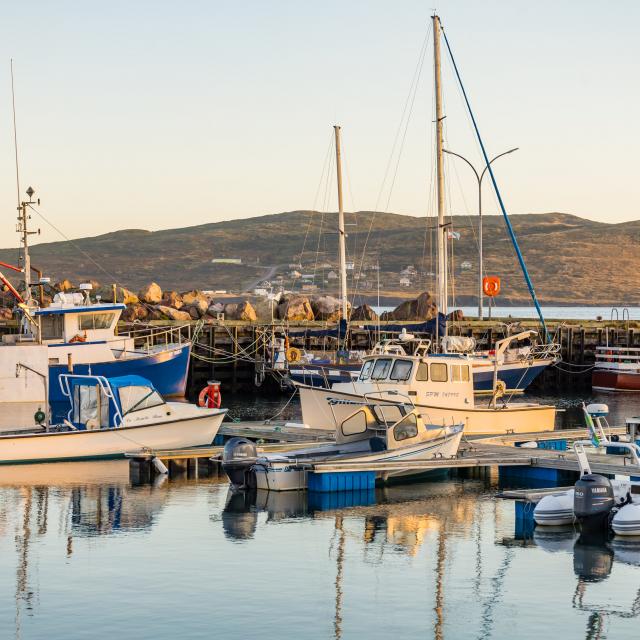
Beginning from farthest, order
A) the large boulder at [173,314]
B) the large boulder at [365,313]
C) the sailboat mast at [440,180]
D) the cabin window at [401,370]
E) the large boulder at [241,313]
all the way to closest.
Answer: the large boulder at [365,313] < the large boulder at [241,313] < the large boulder at [173,314] < the sailboat mast at [440,180] < the cabin window at [401,370]

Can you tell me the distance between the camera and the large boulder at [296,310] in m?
73.2

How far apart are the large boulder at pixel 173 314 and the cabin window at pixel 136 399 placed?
3832 centimetres

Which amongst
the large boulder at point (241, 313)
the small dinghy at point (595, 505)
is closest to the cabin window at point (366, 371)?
the small dinghy at point (595, 505)

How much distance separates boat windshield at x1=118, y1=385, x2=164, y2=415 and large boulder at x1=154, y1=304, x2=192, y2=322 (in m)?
38.3

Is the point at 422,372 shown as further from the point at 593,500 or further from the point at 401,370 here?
the point at 593,500

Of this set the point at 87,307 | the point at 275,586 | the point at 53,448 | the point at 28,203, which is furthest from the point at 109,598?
the point at 87,307

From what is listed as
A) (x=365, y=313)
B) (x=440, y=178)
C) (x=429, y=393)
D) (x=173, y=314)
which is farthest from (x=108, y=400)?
(x=365, y=313)

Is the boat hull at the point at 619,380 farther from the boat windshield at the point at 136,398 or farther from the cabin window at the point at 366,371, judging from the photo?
the boat windshield at the point at 136,398

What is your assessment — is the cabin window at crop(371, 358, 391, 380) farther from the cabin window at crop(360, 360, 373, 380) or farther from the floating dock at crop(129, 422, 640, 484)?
the floating dock at crop(129, 422, 640, 484)

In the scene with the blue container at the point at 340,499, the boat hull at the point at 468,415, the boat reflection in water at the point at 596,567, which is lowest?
the boat reflection in water at the point at 596,567

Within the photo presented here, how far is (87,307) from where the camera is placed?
46.7 metres

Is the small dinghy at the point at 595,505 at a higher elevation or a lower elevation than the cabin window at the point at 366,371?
lower

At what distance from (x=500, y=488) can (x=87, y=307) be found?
76.7 ft

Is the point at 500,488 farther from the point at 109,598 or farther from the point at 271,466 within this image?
the point at 109,598
